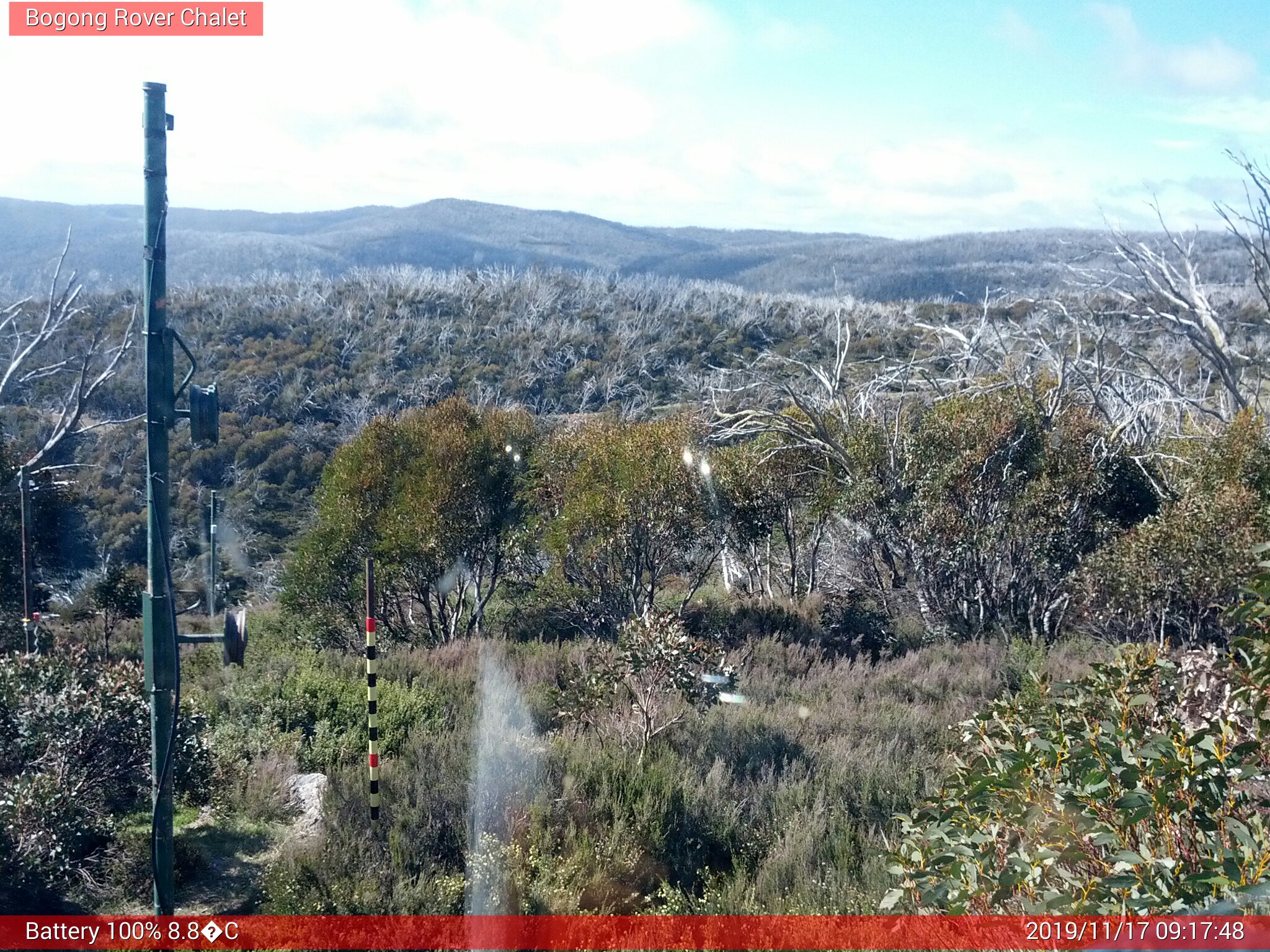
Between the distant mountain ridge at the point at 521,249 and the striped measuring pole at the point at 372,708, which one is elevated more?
the distant mountain ridge at the point at 521,249

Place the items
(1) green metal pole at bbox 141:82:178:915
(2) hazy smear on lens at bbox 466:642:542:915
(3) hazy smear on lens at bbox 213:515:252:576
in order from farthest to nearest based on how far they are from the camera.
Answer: (3) hazy smear on lens at bbox 213:515:252:576 → (2) hazy smear on lens at bbox 466:642:542:915 → (1) green metal pole at bbox 141:82:178:915

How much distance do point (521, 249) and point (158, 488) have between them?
73674 mm

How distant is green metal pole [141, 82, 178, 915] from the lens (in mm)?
4117

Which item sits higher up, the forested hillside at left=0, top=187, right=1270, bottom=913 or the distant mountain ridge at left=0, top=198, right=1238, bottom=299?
the distant mountain ridge at left=0, top=198, right=1238, bottom=299

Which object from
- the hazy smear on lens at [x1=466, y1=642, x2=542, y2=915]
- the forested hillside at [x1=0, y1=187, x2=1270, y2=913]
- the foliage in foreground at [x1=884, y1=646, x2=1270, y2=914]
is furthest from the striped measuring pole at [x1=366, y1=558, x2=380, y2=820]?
the foliage in foreground at [x1=884, y1=646, x2=1270, y2=914]

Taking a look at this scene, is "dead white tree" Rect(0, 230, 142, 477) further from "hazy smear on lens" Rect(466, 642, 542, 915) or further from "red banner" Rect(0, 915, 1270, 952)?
"red banner" Rect(0, 915, 1270, 952)

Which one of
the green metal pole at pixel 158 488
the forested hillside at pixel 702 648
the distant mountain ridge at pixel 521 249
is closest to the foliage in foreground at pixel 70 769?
the forested hillside at pixel 702 648

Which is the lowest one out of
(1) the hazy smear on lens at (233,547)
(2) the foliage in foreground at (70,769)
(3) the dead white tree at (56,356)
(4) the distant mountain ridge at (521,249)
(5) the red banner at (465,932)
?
(1) the hazy smear on lens at (233,547)

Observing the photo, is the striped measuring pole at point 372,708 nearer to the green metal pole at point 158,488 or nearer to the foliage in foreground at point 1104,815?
the green metal pole at point 158,488

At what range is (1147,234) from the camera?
4731 centimetres

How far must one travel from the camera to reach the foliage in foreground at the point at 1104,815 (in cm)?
293

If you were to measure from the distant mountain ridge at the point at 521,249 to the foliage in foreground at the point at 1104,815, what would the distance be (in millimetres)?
31403

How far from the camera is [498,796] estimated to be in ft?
17.9

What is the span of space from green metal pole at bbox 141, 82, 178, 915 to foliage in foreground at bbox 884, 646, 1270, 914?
118 inches
